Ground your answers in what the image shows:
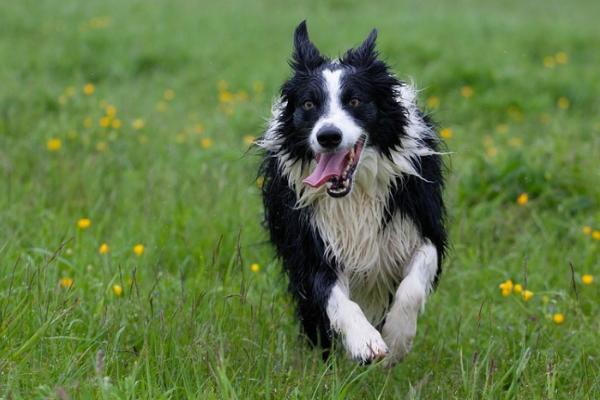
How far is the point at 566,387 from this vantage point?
345 cm

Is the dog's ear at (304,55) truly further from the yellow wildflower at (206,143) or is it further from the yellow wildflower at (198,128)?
the yellow wildflower at (198,128)

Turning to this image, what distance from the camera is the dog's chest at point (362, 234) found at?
12.2ft

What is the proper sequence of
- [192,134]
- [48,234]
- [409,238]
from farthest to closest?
[192,134] < [48,234] < [409,238]

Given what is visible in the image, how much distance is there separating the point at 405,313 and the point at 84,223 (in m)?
1.84

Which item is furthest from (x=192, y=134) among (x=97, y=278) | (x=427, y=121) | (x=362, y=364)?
(x=362, y=364)

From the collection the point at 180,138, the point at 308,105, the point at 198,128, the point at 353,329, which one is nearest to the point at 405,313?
the point at 353,329

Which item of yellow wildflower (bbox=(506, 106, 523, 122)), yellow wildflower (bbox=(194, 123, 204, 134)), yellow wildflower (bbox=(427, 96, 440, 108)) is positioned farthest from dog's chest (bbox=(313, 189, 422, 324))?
yellow wildflower (bbox=(506, 106, 523, 122))

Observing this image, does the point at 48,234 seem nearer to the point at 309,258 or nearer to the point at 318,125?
the point at 309,258

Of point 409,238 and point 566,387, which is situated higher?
point 409,238

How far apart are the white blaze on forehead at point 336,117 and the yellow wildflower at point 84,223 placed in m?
1.59

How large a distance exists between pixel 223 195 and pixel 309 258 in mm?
1565

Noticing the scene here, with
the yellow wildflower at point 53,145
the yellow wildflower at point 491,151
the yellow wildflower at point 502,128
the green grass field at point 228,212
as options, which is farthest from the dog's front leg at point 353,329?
the yellow wildflower at point 502,128

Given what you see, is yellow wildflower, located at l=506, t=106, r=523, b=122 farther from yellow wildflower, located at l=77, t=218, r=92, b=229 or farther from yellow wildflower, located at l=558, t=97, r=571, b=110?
yellow wildflower, located at l=77, t=218, r=92, b=229

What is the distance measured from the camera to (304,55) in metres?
3.75
